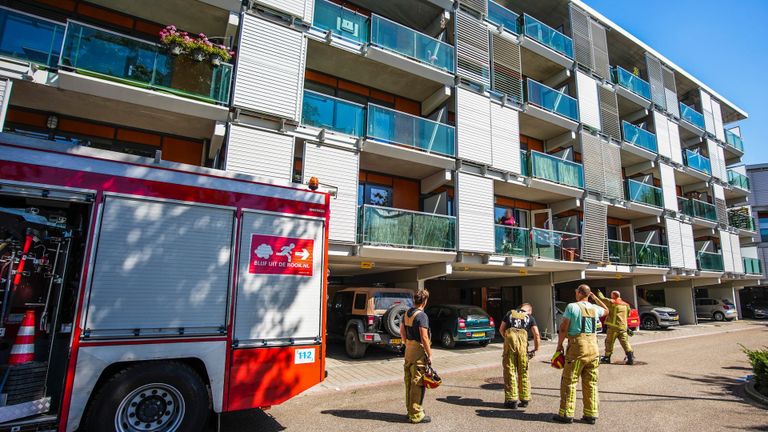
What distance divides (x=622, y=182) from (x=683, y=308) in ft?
34.5

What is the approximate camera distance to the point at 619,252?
711 inches

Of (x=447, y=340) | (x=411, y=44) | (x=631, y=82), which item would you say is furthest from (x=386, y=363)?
(x=631, y=82)

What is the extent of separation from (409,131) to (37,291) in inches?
396

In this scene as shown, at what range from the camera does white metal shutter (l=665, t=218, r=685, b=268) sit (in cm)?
2030

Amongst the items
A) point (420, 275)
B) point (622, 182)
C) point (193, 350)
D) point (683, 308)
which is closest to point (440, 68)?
point (420, 275)

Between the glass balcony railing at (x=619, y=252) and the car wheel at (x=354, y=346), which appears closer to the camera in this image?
the car wheel at (x=354, y=346)

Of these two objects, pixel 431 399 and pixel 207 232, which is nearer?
pixel 207 232

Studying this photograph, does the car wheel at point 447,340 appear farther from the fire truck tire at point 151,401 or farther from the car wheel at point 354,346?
the fire truck tire at point 151,401

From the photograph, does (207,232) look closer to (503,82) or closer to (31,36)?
(31,36)

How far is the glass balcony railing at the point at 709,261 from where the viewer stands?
73.5 ft

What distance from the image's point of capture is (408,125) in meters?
12.8

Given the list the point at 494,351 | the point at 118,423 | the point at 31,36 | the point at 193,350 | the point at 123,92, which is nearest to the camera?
the point at 118,423

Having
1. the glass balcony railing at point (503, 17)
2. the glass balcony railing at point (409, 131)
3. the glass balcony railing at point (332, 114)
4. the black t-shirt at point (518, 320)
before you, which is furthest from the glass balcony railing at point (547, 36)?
the black t-shirt at point (518, 320)

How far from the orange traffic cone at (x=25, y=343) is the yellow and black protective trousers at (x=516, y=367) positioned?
6.18 meters
